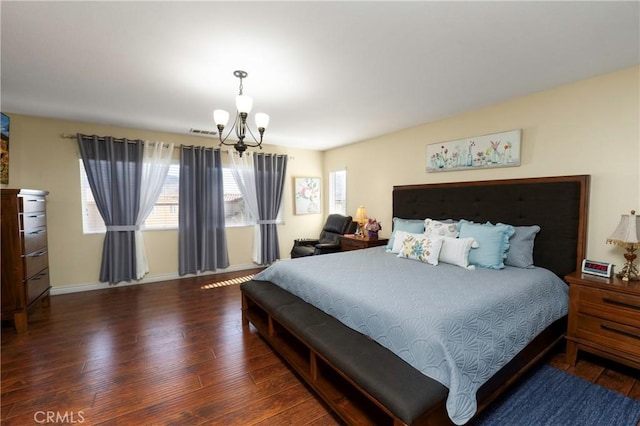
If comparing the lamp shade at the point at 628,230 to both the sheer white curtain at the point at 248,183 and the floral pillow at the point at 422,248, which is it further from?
the sheer white curtain at the point at 248,183

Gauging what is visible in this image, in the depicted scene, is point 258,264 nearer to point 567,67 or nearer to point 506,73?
point 506,73

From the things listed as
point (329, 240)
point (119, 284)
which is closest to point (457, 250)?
point (329, 240)

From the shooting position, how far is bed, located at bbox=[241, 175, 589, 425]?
1.34m

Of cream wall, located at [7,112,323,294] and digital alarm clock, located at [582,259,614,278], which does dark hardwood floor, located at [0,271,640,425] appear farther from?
cream wall, located at [7,112,323,294]

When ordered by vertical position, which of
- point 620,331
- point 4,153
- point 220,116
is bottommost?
point 620,331

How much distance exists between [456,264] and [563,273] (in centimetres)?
91

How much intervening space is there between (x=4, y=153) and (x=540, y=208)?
582 cm

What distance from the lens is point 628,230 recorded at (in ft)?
6.59

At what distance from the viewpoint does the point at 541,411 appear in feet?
5.51

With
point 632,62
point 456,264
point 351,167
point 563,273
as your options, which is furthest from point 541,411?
point 351,167

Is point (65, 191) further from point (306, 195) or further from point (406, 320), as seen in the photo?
point (406, 320)

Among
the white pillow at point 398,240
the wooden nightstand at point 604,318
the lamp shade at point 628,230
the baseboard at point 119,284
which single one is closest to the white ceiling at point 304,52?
the lamp shade at point 628,230

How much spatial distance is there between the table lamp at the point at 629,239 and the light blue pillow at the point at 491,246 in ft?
2.22

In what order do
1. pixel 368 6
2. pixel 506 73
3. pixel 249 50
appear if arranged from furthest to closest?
pixel 506 73, pixel 249 50, pixel 368 6
